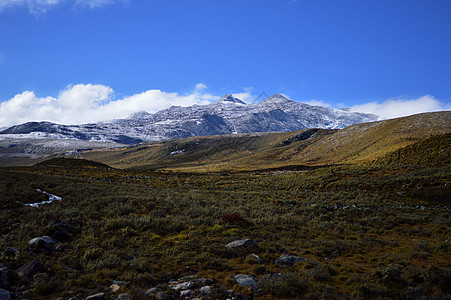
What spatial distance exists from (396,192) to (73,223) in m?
30.8

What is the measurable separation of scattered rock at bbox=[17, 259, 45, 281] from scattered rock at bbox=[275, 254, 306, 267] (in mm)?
9593

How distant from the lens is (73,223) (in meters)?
14.1

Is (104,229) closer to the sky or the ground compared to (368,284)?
closer to the sky

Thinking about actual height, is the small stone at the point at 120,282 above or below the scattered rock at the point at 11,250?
below

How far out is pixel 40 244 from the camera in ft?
34.8

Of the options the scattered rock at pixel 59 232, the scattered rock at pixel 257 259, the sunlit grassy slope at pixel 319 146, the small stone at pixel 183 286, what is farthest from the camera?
the sunlit grassy slope at pixel 319 146

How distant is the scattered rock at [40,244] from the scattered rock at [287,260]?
10.6 m

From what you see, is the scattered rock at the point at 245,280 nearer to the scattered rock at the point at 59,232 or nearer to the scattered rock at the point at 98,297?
the scattered rock at the point at 98,297

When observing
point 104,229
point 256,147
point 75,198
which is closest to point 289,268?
point 104,229

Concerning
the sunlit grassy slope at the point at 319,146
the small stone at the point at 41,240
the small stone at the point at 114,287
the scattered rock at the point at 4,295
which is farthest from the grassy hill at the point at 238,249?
the sunlit grassy slope at the point at 319,146

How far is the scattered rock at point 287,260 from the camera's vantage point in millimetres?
10297

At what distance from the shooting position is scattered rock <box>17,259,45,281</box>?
820cm

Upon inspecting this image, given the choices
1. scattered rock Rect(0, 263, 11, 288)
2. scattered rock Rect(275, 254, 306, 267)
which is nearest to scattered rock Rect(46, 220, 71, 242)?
scattered rock Rect(0, 263, 11, 288)

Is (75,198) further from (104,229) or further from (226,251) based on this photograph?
(226,251)
